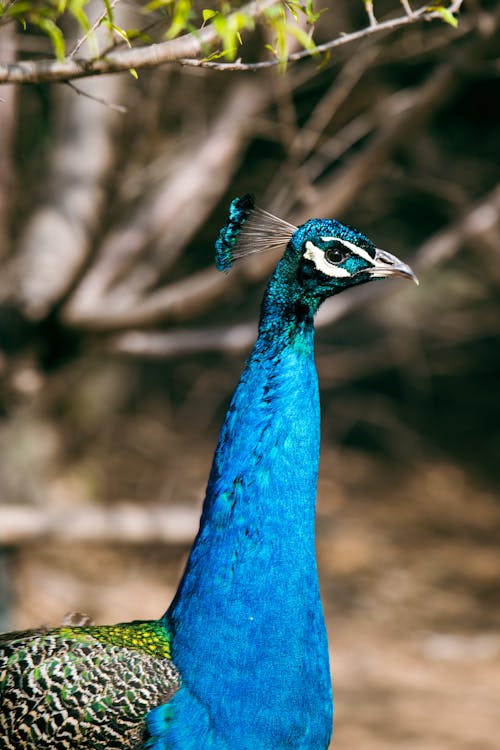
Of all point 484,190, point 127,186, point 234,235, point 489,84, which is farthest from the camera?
point 489,84

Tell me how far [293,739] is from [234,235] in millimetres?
962

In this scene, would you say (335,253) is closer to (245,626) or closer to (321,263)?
(321,263)

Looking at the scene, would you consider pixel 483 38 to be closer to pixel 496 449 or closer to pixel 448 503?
pixel 448 503

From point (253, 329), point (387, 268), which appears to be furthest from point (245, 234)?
point (253, 329)

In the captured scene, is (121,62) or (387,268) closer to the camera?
(121,62)

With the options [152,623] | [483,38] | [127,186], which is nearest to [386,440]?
[127,186]

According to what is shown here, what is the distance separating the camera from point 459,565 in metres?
5.33

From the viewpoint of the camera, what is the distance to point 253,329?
356 cm

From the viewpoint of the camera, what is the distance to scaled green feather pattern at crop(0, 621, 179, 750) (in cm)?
169

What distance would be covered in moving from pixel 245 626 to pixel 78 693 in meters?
0.32

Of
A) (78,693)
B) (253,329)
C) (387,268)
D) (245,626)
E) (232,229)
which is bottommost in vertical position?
(78,693)

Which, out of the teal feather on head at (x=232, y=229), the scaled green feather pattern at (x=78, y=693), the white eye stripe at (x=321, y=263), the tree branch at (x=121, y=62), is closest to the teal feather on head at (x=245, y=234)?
the teal feather on head at (x=232, y=229)

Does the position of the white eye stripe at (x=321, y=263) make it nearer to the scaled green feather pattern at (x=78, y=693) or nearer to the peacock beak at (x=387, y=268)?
the peacock beak at (x=387, y=268)

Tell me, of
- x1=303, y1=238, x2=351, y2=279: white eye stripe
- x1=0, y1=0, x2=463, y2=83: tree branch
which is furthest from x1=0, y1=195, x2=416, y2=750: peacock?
x1=0, y1=0, x2=463, y2=83: tree branch
